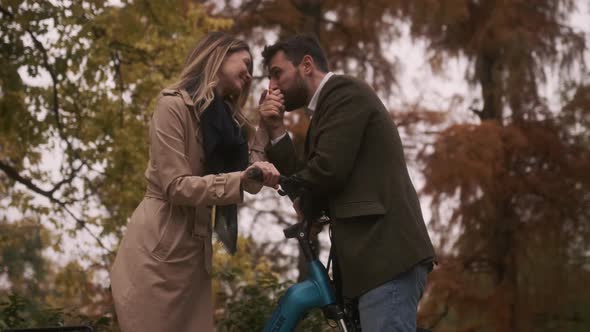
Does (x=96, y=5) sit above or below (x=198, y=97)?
above

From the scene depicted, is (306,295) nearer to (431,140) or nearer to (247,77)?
(247,77)

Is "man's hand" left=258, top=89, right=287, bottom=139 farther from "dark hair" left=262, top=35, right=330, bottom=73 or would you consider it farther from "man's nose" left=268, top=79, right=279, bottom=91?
"dark hair" left=262, top=35, right=330, bottom=73

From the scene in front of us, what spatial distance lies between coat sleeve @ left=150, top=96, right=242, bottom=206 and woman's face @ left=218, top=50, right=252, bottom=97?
9.5 inches

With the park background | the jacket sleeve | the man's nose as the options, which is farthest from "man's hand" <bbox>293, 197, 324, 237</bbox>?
the park background

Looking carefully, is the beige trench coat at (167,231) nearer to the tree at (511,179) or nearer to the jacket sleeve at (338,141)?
the jacket sleeve at (338,141)

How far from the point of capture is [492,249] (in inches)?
564

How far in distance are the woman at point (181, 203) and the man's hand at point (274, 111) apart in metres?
0.14

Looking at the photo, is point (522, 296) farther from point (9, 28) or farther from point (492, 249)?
point (9, 28)

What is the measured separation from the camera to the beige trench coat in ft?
12.4

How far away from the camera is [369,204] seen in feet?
11.7

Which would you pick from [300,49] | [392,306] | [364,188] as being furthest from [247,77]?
[392,306]

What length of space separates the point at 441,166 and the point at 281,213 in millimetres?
3137

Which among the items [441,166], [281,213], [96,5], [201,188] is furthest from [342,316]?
[281,213]

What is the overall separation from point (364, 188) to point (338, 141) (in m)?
0.20
